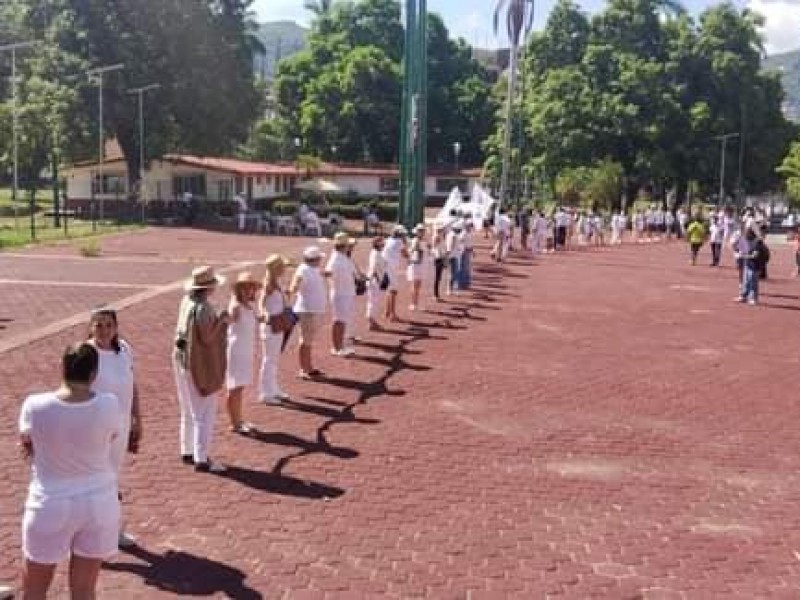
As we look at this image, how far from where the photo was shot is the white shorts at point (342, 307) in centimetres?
1362

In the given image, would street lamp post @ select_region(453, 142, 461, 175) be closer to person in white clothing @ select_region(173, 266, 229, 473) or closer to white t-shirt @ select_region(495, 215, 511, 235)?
white t-shirt @ select_region(495, 215, 511, 235)

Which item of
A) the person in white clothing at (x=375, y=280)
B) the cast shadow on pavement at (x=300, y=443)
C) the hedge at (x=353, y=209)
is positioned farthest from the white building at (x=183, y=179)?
the cast shadow on pavement at (x=300, y=443)

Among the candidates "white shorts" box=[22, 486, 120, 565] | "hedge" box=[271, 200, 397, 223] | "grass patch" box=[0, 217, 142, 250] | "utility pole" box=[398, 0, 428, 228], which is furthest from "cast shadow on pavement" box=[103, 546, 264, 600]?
"hedge" box=[271, 200, 397, 223]

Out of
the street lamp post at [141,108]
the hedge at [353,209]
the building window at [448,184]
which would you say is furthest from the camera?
the building window at [448,184]

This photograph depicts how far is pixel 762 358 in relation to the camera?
15477 mm

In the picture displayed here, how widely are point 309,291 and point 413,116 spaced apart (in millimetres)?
19066

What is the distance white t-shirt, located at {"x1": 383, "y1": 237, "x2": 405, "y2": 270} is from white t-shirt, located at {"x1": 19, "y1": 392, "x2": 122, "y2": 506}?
11.8 metres

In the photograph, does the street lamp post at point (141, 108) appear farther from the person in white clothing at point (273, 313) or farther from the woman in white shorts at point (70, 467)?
the woman in white shorts at point (70, 467)

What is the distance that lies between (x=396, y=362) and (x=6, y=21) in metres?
43.6

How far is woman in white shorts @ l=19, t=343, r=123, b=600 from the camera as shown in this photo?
4918mm

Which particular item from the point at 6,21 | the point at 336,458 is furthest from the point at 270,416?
the point at 6,21

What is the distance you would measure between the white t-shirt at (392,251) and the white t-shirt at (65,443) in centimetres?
1178

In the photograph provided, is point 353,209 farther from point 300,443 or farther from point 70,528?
point 70,528

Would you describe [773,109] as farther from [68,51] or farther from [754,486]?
[754,486]
